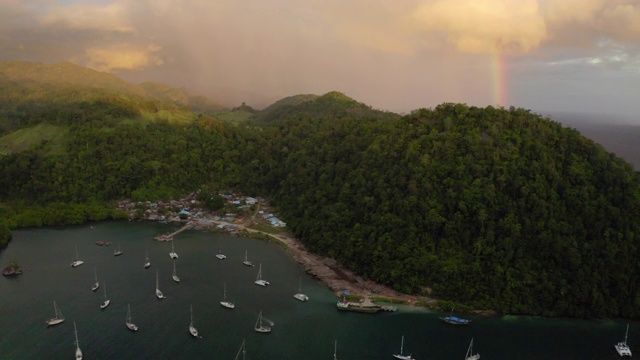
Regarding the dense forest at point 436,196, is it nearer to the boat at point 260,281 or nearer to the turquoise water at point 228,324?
the turquoise water at point 228,324

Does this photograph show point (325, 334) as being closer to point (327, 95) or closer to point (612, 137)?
point (327, 95)

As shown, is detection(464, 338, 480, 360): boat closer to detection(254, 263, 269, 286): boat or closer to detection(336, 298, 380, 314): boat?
detection(336, 298, 380, 314): boat

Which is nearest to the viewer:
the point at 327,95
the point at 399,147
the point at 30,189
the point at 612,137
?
the point at 399,147

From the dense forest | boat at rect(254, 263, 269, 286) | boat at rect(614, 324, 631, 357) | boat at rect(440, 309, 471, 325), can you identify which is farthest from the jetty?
boat at rect(614, 324, 631, 357)

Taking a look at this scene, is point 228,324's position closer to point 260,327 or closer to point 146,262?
point 260,327

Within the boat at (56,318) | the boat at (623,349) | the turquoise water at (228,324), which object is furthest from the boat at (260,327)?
the boat at (623,349)

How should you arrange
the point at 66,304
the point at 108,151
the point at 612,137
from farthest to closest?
the point at 612,137 → the point at 108,151 → the point at 66,304

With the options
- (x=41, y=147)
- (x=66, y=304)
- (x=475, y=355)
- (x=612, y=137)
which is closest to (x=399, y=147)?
(x=475, y=355)
